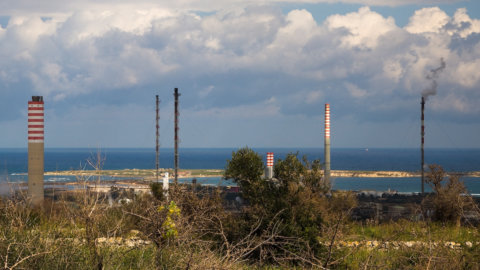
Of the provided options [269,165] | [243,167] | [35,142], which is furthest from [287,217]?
[269,165]

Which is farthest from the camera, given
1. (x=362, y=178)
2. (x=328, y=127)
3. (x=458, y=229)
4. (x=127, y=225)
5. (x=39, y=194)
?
(x=362, y=178)

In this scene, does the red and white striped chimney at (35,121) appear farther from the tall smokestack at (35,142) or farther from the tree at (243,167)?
the tree at (243,167)

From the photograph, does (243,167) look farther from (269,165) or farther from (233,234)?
(269,165)

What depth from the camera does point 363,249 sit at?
1182cm

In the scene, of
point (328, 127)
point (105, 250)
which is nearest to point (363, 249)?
point (105, 250)

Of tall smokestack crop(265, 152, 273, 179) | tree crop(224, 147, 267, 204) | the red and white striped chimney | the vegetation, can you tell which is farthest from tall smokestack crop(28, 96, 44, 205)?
tall smokestack crop(265, 152, 273, 179)

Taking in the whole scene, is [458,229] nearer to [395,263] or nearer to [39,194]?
[395,263]

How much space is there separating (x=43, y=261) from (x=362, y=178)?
8095 cm

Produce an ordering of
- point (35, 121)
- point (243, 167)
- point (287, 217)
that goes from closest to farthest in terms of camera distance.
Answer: point (287, 217) → point (243, 167) → point (35, 121)

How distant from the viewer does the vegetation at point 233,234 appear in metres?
6.42

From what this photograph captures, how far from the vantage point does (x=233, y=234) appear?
1144 cm

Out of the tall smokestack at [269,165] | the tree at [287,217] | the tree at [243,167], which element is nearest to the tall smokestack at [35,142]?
the tree at [243,167]

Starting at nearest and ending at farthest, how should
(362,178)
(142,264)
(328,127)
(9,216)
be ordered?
1. (142,264)
2. (9,216)
3. (328,127)
4. (362,178)

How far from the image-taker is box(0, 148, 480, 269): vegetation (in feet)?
21.1
